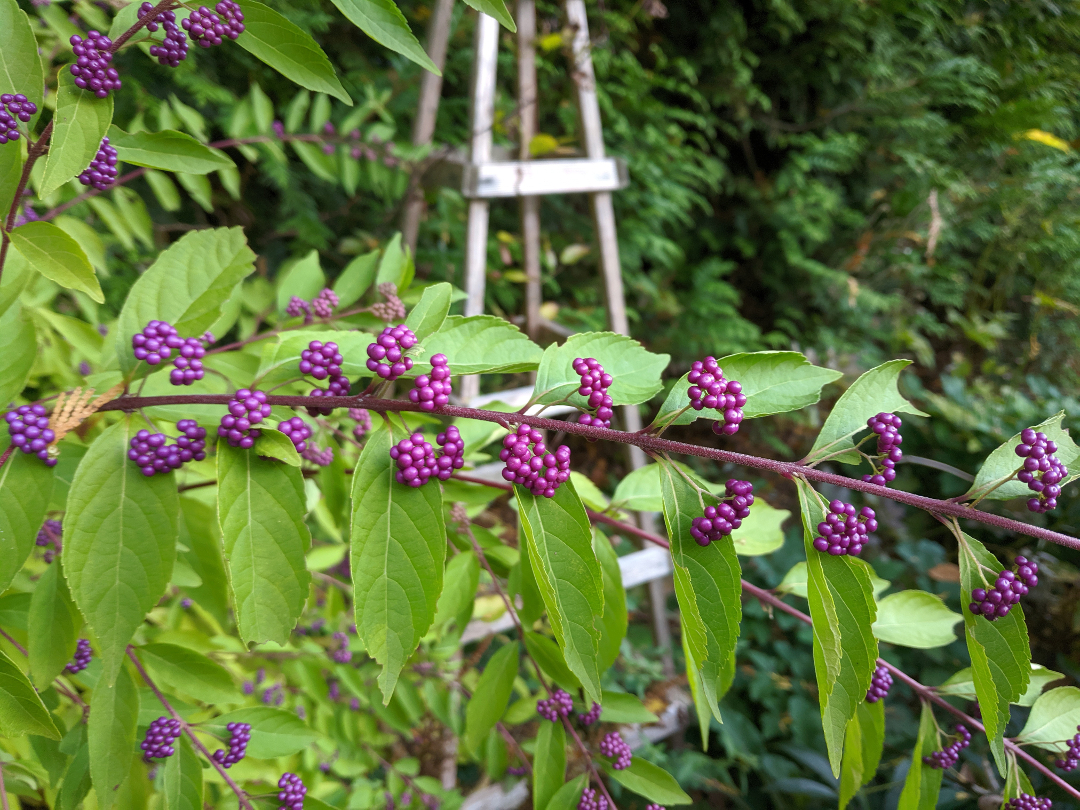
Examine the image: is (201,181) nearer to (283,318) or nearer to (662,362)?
(283,318)

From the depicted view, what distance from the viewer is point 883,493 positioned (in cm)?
50

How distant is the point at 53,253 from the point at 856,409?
73 centimetres

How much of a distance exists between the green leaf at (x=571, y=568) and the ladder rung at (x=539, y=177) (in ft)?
6.79

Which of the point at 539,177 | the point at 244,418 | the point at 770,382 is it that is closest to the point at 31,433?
the point at 244,418

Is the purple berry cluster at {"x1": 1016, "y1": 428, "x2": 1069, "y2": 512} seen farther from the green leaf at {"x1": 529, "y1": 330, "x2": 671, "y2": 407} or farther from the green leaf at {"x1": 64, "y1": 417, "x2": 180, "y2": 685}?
the green leaf at {"x1": 64, "y1": 417, "x2": 180, "y2": 685}

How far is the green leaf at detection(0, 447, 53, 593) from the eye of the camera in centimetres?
49

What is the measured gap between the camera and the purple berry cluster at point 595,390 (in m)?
0.53

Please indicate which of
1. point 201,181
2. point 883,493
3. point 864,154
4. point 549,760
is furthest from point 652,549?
point 864,154

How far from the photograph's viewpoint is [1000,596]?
51cm

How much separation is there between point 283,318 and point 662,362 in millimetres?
809

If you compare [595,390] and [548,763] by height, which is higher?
[595,390]

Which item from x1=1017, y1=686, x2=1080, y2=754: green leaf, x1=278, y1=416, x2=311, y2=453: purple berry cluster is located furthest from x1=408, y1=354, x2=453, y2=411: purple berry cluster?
x1=1017, y1=686, x2=1080, y2=754: green leaf

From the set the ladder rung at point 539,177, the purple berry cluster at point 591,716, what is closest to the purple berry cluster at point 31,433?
the purple berry cluster at point 591,716

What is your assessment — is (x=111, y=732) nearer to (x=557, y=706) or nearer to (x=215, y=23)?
(x=557, y=706)
